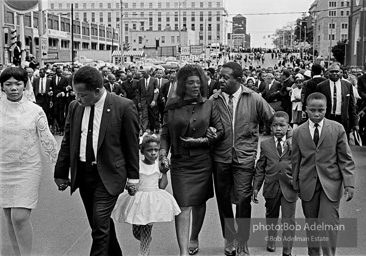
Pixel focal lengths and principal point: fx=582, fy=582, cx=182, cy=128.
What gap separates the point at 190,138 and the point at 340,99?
16.7 feet

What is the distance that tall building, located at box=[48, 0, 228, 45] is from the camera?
128 metres

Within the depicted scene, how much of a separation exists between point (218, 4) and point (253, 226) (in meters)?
153

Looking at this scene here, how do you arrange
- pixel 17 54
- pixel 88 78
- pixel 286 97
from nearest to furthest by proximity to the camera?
pixel 88 78, pixel 286 97, pixel 17 54

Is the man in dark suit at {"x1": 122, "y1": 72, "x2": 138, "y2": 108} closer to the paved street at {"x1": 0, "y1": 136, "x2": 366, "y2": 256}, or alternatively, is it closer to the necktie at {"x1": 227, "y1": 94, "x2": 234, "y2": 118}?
the paved street at {"x1": 0, "y1": 136, "x2": 366, "y2": 256}

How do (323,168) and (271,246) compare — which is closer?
(323,168)

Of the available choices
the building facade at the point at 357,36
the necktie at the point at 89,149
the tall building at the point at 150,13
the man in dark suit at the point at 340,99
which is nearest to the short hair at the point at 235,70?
the necktie at the point at 89,149

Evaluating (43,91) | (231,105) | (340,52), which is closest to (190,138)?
(231,105)

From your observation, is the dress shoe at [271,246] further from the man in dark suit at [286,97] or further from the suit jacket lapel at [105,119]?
the man in dark suit at [286,97]

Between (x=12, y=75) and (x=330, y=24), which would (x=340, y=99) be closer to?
(x=12, y=75)

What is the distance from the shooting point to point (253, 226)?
256 inches

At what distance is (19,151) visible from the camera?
5.38 m

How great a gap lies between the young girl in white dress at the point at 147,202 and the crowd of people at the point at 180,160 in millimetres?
10

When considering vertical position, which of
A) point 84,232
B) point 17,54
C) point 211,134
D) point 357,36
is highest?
point 357,36

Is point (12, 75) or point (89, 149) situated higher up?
point (12, 75)
